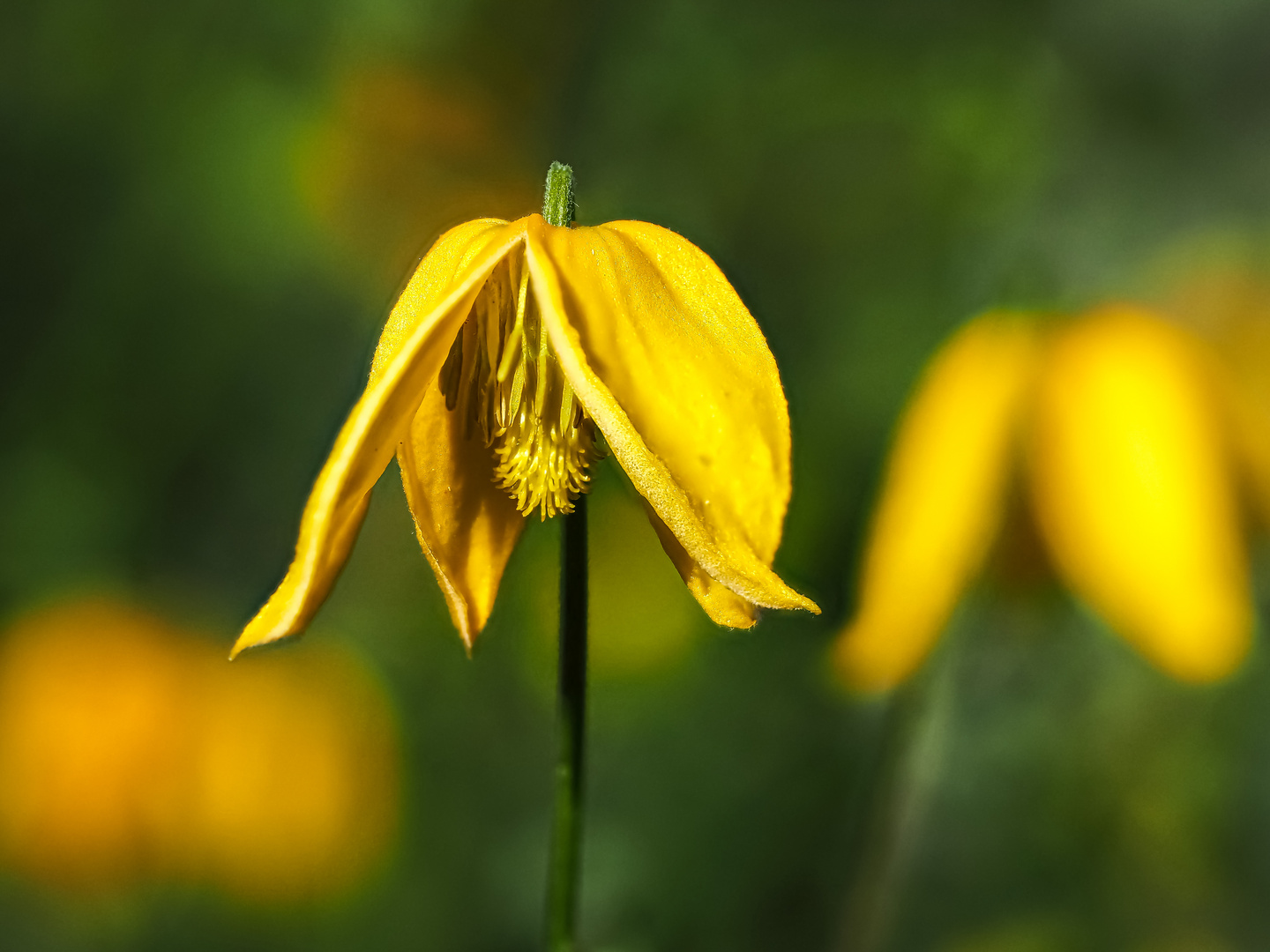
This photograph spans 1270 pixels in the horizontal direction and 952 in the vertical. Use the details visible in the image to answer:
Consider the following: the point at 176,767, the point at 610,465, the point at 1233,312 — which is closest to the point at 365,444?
the point at 176,767

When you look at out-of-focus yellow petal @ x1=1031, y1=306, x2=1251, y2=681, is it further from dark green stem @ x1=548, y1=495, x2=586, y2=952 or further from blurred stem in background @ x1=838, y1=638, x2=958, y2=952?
dark green stem @ x1=548, y1=495, x2=586, y2=952

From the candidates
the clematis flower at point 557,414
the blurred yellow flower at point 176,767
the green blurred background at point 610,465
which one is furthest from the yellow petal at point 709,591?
the blurred yellow flower at point 176,767

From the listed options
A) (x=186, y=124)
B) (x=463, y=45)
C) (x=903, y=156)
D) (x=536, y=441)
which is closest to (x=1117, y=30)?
(x=903, y=156)

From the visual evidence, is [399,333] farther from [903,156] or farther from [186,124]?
[903,156]

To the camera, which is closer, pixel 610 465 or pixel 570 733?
pixel 570 733

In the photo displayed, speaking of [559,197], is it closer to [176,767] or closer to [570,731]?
[570,731]

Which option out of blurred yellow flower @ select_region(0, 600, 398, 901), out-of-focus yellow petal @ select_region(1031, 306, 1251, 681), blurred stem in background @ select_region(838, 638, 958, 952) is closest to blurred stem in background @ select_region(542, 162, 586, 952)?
blurred stem in background @ select_region(838, 638, 958, 952)

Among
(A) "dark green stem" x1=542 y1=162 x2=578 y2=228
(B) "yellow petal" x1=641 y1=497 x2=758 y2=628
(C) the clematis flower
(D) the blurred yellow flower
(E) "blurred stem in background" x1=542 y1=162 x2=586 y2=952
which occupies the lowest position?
(D) the blurred yellow flower
